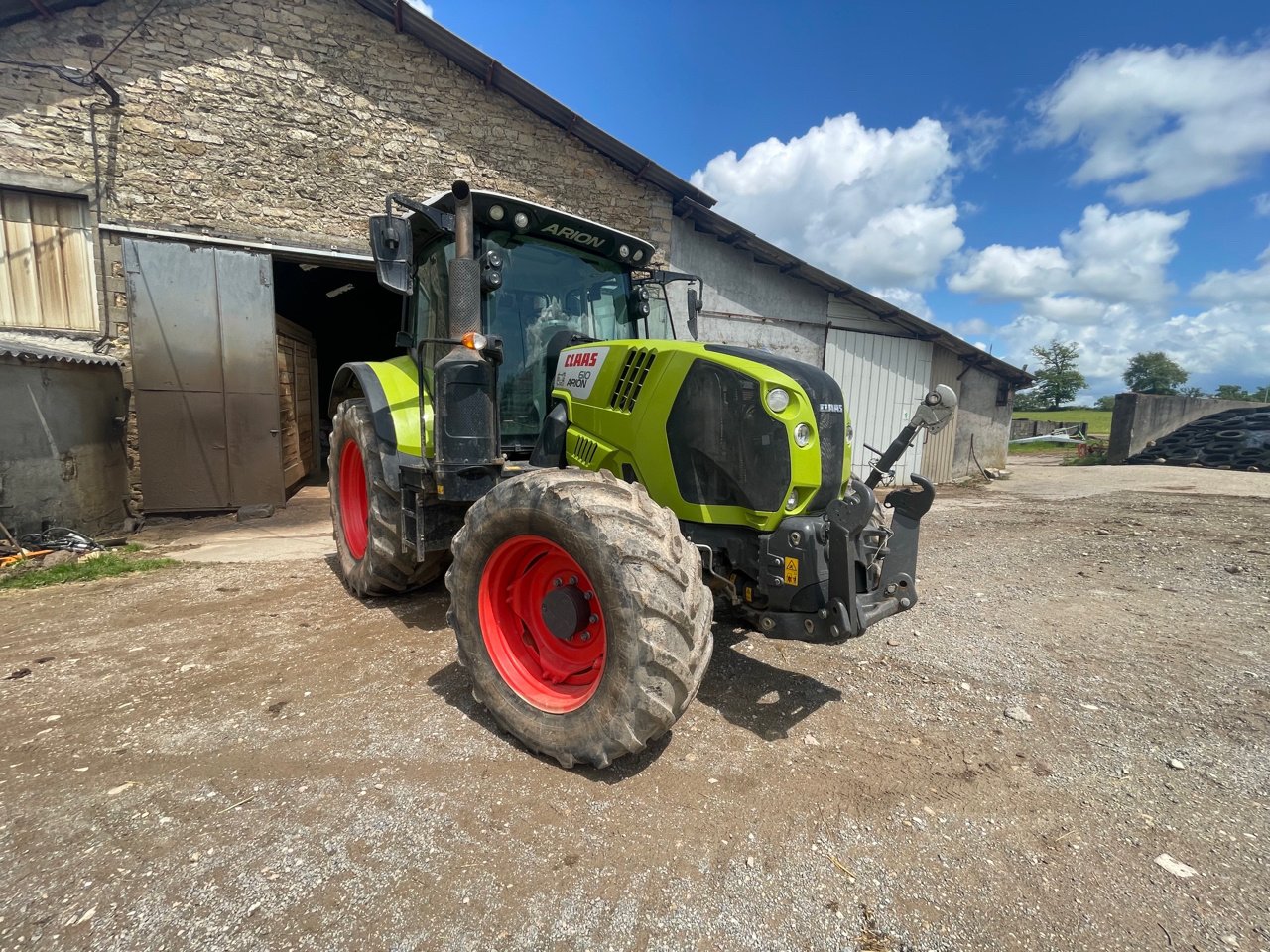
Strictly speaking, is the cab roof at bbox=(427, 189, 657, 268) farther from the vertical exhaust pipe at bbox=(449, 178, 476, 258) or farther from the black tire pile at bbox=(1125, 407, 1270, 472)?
the black tire pile at bbox=(1125, 407, 1270, 472)

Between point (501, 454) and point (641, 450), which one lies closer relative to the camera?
point (641, 450)

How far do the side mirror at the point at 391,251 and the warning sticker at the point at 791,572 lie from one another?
2.28m

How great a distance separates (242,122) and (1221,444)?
20.2 m

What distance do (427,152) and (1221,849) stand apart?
371 inches

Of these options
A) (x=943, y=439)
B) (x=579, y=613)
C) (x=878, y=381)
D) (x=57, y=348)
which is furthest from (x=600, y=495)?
(x=943, y=439)

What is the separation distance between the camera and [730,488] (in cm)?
261

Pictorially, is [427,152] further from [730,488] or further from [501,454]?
[730,488]

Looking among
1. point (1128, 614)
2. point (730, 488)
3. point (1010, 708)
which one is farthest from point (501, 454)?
point (1128, 614)

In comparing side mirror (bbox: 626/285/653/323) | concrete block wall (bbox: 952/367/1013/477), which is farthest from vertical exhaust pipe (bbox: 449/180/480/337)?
concrete block wall (bbox: 952/367/1013/477)

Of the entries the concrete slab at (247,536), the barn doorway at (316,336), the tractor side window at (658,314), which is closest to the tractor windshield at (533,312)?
the tractor side window at (658,314)

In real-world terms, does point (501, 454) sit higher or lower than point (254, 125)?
lower

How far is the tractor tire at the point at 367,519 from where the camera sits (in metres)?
3.87

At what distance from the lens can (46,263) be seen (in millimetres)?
6625

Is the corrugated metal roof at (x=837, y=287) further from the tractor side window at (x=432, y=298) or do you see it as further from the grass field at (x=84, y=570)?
the grass field at (x=84, y=570)
